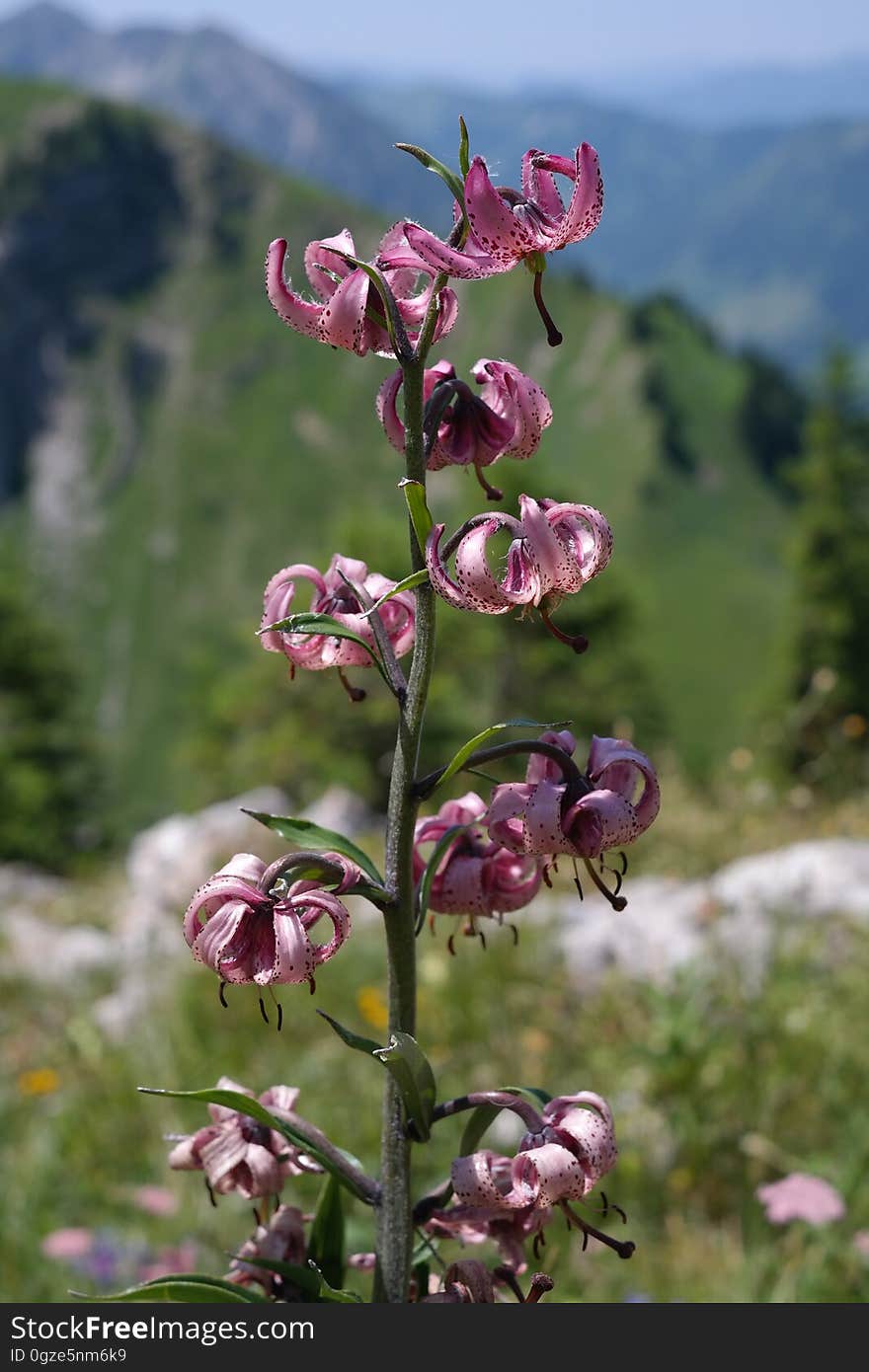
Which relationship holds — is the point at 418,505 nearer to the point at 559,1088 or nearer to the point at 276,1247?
the point at 276,1247

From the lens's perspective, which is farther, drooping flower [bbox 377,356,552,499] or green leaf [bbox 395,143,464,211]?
drooping flower [bbox 377,356,552,499]

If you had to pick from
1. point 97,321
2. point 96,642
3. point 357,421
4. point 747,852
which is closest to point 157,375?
point 97,321

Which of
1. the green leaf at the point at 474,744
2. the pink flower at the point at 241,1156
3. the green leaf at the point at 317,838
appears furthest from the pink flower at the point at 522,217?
the pink flower at the point at 241,1156

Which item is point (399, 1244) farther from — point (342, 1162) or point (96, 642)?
point (96, 642)

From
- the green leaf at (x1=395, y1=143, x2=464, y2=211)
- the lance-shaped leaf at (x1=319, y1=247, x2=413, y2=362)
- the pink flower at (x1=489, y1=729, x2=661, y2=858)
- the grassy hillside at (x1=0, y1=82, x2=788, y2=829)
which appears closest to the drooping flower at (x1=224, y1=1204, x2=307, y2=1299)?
the pink flower at (x1=489, y1=729, x2=661, y2=858)

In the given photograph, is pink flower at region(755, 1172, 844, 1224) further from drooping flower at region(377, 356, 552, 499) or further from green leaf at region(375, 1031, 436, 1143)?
drooping flower at region(377, 356, 552, 499)

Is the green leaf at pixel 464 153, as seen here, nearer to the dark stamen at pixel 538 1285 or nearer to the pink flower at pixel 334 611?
the pink flower at pixel 334 611

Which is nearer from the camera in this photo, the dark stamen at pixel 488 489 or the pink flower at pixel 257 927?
the pink flower at pixel 257 927
